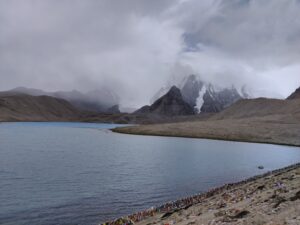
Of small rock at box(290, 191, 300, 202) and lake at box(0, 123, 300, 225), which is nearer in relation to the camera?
small rock at box(290, 191, 300, 202)

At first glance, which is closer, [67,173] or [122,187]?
[122,187]

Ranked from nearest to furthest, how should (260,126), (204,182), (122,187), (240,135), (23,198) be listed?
1. (23,198)
2. (122,187)
3. (204,182)
4. (240,135)
5. (260,126)

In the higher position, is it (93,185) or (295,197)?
(295,197)

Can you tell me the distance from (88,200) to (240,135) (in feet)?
436

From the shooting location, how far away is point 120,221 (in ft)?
83.9

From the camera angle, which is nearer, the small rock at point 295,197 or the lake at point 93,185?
the small rock at point 295,197

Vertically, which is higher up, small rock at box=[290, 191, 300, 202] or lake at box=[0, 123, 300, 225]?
small rock at box=[290, 191, 300, 202]

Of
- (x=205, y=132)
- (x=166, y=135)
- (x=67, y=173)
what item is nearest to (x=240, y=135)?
(x=205, y=132)

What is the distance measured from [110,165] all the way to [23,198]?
26.4 metres

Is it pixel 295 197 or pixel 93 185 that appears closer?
pixel 295 197

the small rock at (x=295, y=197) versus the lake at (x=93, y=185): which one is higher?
the small rock at (x=295, y=197)

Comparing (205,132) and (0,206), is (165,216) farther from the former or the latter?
(205,132)

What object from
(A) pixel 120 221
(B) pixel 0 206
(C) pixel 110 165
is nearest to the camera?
(A) pixel 120 221

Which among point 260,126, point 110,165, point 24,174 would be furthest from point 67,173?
point 260,126
